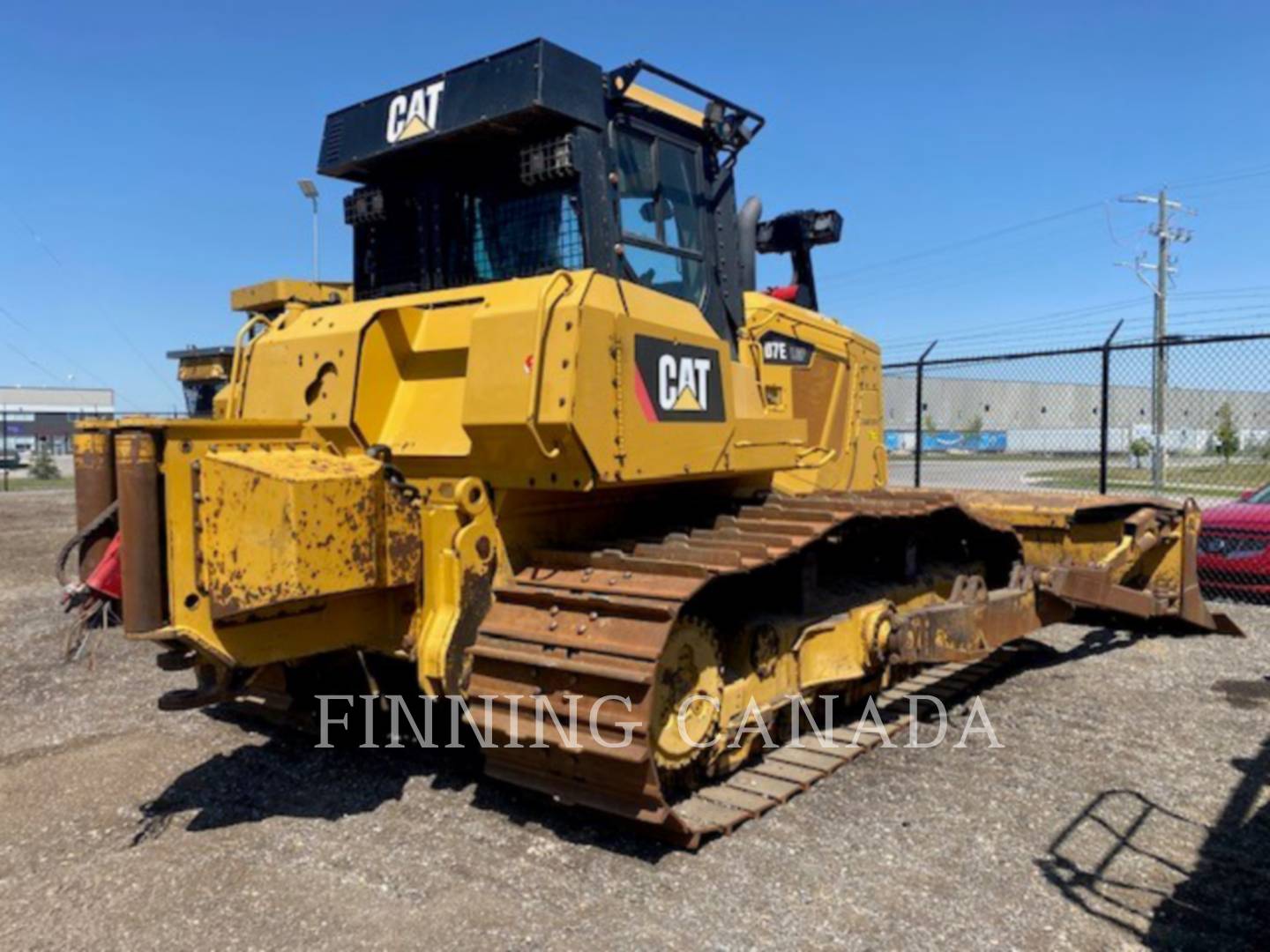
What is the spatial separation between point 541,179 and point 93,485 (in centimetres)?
225

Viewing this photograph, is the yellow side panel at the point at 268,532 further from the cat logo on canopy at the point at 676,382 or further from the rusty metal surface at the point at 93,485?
the cat logo on canopy at the point at 676,382

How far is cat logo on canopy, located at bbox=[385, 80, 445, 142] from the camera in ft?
16.0

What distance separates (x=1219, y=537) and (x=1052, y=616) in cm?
396

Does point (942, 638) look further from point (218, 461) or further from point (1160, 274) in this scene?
point (1160, 274)

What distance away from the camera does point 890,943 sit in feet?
10.5

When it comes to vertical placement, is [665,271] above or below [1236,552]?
above

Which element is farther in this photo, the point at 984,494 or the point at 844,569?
the point at 984,494

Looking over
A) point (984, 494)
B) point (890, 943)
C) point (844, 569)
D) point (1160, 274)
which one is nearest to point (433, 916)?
point (890, 943)

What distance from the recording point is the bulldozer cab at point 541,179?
178 inches

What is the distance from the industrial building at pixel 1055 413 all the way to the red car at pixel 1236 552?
225 cm

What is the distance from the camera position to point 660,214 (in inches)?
195

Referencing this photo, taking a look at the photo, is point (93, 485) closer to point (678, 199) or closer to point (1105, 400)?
point (678, 199)

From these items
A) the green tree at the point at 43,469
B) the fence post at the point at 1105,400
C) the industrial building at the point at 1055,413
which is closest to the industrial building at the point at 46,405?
the green tree at the point at 43,469

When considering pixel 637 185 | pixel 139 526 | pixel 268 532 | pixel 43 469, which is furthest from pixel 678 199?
pixel 43 469
